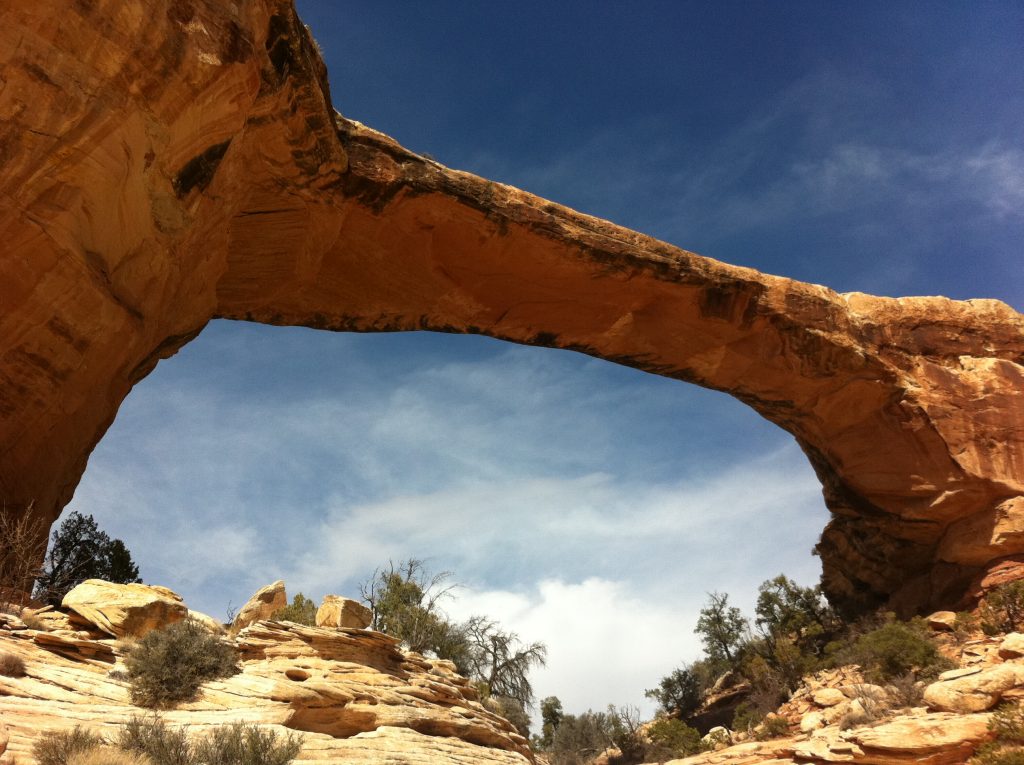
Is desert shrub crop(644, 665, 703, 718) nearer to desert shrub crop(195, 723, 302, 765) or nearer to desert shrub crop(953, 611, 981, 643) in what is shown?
desert shrub crop(953, 611, 981, 643)

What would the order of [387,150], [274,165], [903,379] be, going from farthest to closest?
1. [903,379]
2. [387,150]
3. [274,165]

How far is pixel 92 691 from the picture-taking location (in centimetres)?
620

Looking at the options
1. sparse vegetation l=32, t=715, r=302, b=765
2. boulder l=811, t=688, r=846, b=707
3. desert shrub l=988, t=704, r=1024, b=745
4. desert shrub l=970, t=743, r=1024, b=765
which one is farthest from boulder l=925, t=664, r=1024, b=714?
sparse vegetation l=32, t=715, r=302, b=765

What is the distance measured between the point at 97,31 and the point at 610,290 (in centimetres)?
1026

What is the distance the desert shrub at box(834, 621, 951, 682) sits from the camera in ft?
43.4

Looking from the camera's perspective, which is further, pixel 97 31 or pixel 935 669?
pixel 935 669

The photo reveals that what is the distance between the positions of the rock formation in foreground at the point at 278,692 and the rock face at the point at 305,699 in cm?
1

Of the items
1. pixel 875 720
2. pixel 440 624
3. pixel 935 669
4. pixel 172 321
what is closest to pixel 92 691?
pixel 172 321

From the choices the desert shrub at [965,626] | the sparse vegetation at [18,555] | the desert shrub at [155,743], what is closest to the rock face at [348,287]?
the sparse vegetation at [18,555]

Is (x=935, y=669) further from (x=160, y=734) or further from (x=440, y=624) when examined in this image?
(x=160, y=734)

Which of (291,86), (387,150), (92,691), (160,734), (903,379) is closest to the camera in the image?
(160,734)

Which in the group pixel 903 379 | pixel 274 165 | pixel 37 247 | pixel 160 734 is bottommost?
pixel 160 734

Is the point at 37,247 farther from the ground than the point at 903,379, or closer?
closer

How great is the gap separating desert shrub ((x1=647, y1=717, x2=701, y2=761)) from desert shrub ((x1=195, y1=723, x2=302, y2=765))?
47.1 ft
